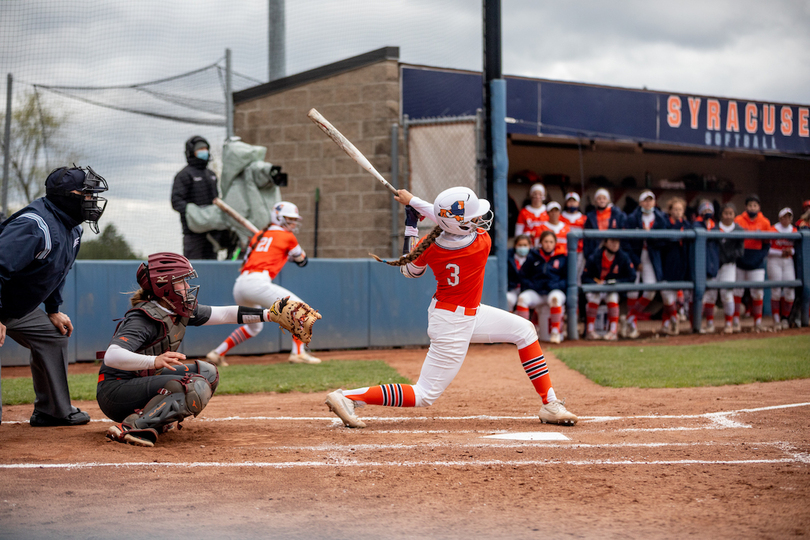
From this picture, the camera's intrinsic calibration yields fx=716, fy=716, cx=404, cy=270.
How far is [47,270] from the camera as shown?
4.35 metres

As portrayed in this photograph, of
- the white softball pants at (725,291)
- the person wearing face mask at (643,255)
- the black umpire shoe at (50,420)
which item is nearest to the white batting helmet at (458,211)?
the black umpire shoe at (50,420)

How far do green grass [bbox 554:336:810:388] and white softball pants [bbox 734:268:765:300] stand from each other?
4.32 ft

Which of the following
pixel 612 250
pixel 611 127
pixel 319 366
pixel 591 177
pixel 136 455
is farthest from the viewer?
pixel 591 177

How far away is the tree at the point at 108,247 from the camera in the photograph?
30.8 feet

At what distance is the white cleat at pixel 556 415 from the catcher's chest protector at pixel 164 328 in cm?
249

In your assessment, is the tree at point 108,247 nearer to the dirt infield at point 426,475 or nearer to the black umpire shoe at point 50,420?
the dirt infield at point 426,475

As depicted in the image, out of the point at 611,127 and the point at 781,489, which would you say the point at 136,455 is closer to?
the point at 781,489

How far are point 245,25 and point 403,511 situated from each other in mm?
9823

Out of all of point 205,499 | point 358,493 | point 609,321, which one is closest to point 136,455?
point 205,499

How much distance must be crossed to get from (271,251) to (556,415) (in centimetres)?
432

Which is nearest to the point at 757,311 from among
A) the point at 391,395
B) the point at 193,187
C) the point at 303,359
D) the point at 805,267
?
the point at 805,267

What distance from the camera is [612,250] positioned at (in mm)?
10070

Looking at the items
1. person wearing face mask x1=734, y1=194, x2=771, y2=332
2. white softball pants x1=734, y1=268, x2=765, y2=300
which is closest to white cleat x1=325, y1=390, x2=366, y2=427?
person wearing face mask x1=734, y1=194, x2=771, y2=332

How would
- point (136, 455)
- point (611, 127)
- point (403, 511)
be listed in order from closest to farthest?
point (403, 511) → point (136, 455) → point (611, 127)
